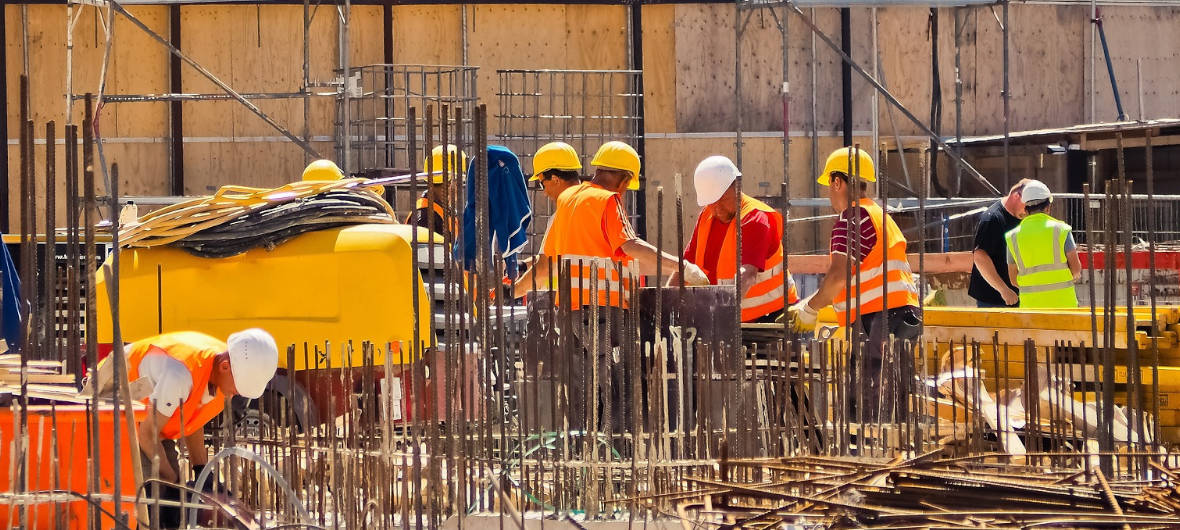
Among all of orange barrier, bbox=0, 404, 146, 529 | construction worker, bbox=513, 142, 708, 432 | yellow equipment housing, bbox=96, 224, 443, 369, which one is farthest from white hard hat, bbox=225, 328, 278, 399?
yellow equipment housing, bbox=96, 224, 443, 369

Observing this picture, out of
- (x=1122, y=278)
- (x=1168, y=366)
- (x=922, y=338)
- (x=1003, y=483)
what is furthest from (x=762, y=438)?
(x=1122, y=278)

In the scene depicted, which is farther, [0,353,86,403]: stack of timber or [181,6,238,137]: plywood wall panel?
[181,6,238,137]: plywood wall panel

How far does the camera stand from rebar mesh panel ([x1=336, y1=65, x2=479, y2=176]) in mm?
15508

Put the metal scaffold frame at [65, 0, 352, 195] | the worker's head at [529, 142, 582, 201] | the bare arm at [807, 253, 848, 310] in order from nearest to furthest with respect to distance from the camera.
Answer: the bare arm at [807, 253, 848, 310] → the worker's head at [529, 142, 582, 201] → the metal scaffold frame at [65, 0, 352, 195]

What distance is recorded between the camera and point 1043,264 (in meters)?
9.07

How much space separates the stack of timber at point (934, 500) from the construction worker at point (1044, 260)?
4126 millimetres

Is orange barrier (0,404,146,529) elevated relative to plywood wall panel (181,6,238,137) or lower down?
lower down

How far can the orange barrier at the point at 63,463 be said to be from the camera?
503 cm

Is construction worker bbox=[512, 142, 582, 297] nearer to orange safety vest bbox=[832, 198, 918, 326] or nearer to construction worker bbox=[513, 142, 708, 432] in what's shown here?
construction worker bbox=[513, 142, 708, 432]

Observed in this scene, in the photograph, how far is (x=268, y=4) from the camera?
53.9 ft

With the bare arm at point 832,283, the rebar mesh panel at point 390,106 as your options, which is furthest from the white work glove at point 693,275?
the rebar mesh panel at point 390,106

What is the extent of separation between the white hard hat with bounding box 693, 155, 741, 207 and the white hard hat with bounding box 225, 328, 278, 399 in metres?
2.27

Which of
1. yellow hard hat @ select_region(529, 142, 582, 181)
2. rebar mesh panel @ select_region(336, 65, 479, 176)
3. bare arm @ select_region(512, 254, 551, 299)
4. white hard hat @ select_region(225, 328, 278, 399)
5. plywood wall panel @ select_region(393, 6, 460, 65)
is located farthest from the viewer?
plywood wall panel @ select_region(393, 6, 460, 65)

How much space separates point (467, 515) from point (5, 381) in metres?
1.71
